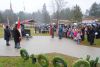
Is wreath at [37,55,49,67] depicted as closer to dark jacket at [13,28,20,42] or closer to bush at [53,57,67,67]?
bush at [53,57,67,67]

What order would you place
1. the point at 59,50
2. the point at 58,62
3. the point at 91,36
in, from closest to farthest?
the point at 58,62, the point at 59,50, the point at 91,36

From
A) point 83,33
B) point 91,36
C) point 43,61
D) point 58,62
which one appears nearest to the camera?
point 58,62

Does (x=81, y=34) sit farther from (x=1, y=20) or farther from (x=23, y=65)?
(x=1, y=20)

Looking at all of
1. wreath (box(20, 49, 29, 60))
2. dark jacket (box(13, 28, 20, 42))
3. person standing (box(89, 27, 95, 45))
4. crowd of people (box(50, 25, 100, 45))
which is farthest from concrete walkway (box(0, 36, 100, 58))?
wreath (box(20, 49, 29, 60))

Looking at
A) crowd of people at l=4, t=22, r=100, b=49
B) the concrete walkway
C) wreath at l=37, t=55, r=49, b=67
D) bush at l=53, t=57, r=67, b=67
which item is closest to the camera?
bush at l=53, t=57, r=67, b=67

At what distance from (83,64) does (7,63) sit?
5731mm

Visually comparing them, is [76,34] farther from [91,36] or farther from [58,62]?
[58,62]

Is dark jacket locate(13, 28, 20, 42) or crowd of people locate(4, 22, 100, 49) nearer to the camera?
dark jacket locate(13, 28, 20, 42)

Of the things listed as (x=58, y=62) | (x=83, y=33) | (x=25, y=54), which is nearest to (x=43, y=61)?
(x=58, y=62)

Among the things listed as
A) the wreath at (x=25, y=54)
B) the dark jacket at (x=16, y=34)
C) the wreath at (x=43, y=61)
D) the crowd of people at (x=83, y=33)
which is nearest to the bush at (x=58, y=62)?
the wreath at (x=43, y=61)

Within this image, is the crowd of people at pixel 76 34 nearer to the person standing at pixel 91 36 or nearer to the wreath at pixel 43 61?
the person standing at pixel 91 36

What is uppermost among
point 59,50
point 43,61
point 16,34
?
point 16,34

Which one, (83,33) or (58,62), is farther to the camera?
(83,33)

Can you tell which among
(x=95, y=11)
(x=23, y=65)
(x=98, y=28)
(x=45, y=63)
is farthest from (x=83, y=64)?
(x=95, y=11)
